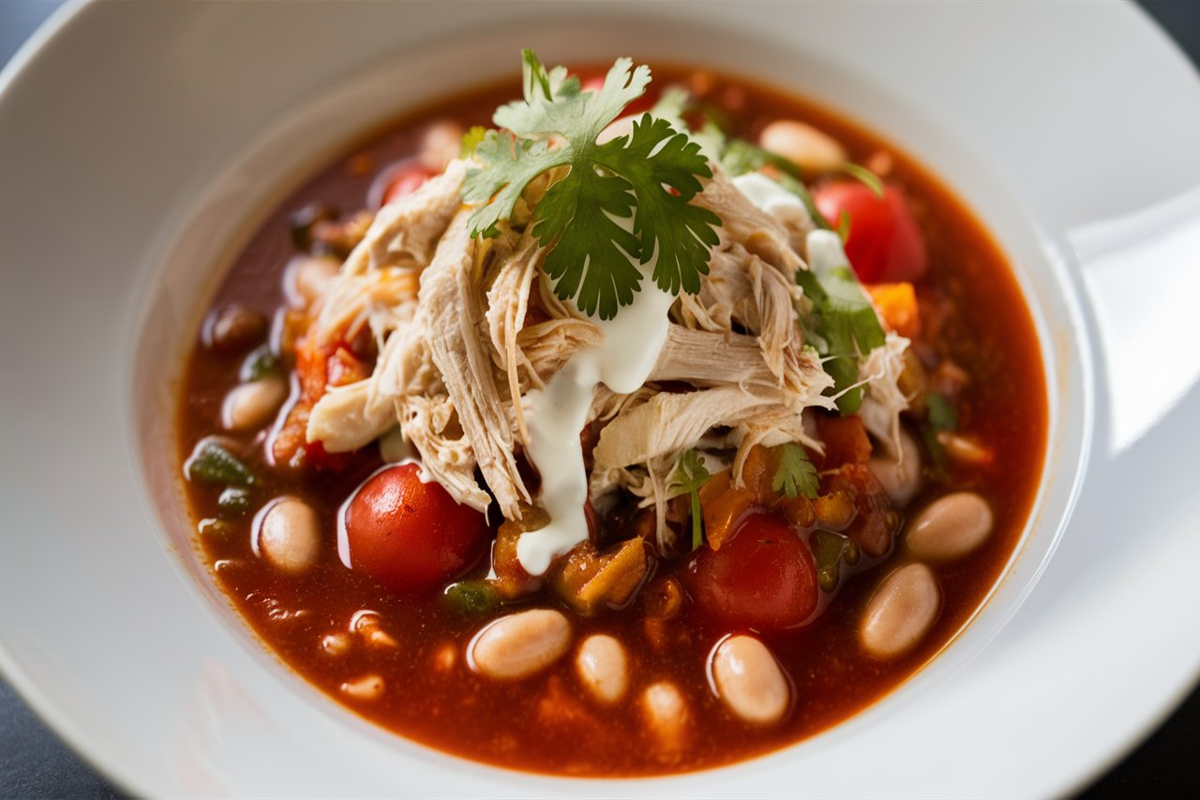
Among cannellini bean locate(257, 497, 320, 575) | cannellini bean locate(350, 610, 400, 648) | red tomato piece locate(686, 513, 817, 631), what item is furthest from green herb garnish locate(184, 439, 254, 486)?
red tomato piece locate(686, 513, 817, 631)

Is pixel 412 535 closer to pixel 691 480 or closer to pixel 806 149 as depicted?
pixel 691 480

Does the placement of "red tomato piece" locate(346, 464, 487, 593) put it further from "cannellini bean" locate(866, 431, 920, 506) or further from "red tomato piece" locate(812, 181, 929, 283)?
"red tomato piece" locate(812, 181, 929, 283)

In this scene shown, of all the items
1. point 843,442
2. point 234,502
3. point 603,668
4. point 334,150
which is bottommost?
point 603,668

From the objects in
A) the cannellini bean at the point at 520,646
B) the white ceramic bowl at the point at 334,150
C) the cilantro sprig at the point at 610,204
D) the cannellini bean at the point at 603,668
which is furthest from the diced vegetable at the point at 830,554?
the cilantro sprig at the point at 610,204

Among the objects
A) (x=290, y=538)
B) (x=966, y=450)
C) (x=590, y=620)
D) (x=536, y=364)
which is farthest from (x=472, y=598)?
(x=966, y=450)

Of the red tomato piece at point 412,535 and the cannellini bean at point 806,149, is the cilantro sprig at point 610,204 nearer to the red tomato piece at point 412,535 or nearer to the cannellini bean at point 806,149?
the red tomato piece at point 412,535

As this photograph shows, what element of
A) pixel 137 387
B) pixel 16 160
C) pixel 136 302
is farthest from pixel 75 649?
pixel 16 160

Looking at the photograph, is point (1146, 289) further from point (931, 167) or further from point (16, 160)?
point (16, 160)
